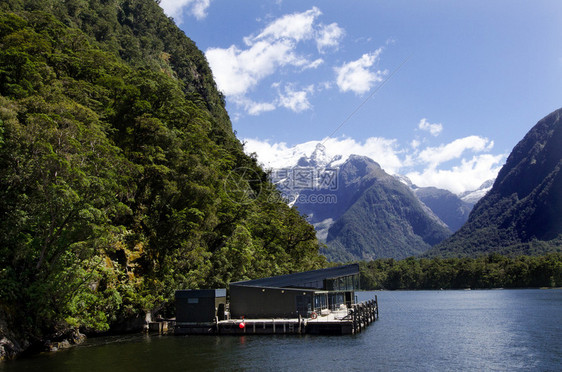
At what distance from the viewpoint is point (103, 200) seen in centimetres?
3647

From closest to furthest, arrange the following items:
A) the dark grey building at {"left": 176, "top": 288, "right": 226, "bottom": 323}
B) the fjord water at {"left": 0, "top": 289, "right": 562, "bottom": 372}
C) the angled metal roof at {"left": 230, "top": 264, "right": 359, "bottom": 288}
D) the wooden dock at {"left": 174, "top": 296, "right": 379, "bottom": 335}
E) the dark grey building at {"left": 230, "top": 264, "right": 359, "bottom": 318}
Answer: the fjord water at {"left": 0, "top": 289, "right": 562, "bottom": 372}
the wooden dock at {"left": 174, "top": 296, "right": 379, "bottom": 335}
the dark grey building at {"left": 176, "top": 288, "right": 226, "bottom": 323}
the dark grey building at {"left": 230, "top": 264, "right": 359, "bottom": 318}
the angled metal roof at {"left": 230, "top": 264, "right": 359, "bottom": 288}

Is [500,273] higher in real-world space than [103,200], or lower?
lower

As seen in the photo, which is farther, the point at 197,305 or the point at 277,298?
the point at 277,298

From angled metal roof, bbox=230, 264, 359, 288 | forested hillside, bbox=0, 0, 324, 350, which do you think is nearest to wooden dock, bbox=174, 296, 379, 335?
angled metal roof, bbox=230, 264, 359, 288

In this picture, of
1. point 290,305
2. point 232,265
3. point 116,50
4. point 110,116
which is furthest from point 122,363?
point 116,50

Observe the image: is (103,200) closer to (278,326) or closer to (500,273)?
(278,326)

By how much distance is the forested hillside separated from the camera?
33.7 m

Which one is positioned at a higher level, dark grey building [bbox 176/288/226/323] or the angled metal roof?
the angled metal roof

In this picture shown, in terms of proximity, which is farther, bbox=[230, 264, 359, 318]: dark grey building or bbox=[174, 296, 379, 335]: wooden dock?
bbox=[230, 264, 359, 318]: dark grey building

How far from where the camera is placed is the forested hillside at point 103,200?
3372cm

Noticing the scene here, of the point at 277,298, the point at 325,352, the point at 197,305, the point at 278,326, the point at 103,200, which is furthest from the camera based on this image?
the point at 277,298

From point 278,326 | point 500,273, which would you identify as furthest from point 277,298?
point 500,273

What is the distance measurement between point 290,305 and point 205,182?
18.5 m

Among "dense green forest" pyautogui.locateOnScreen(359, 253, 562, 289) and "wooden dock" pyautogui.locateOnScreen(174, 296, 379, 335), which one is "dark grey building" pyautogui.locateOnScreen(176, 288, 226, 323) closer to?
"wooden dock" pyautogui.locateOnScreen(174, 296, 379, 335)
